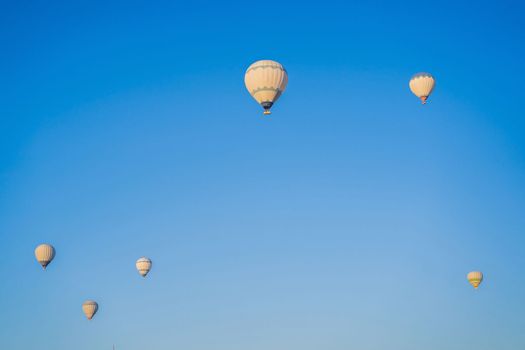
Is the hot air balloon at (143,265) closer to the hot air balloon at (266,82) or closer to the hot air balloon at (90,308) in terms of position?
the hot air balloon at (90,308)

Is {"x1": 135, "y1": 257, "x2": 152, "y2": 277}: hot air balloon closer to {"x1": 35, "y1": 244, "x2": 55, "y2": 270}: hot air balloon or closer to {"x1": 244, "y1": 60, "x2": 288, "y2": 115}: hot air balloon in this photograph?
{"x1": 35, "y1": 244, "x2": 55, "y2": 270}: hot air balloon

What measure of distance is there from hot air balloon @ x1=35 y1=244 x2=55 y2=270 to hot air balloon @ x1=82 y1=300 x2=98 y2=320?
8.65m

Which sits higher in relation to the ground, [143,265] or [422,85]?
[422,85]

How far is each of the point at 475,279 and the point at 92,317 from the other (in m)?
50.5

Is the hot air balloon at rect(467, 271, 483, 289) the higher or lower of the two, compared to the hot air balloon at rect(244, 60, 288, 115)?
higher

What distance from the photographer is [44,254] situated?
4444 inches

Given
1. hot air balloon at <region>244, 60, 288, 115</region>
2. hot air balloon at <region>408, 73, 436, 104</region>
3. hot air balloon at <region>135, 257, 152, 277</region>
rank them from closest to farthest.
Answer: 1. hot air balloon at <region>244, 60, 288, 115</region>
2. hot air balloon at <region>408, 73, 436, 104</region>
3. hot air balloon at <region>135, 257, 152, 277</region>

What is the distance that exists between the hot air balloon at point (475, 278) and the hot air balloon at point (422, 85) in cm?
3414

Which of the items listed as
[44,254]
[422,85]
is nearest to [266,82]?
[422,85]

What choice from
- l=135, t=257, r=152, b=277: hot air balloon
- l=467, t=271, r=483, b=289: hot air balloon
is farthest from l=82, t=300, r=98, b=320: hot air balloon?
l=467, t=271, r=483, b=289: hot air balloon

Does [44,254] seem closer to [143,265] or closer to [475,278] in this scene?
[143,265]

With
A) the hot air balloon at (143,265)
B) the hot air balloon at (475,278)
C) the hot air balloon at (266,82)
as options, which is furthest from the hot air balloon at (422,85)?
the hot air balloon at (143,265)

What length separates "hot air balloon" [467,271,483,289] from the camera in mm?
119500

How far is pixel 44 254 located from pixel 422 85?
5125cm
